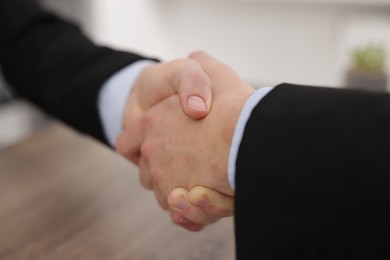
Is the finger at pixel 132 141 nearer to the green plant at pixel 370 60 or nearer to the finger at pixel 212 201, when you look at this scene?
the finger at pixel 212 201

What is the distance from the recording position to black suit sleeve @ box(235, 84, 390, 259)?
36cm

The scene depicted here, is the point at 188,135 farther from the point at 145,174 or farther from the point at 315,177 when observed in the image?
the point at 315,177

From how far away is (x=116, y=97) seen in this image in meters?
0.78

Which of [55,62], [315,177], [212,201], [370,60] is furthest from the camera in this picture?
[370,60]

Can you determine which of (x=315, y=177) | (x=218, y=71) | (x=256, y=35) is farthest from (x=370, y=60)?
(x=315, y=177)

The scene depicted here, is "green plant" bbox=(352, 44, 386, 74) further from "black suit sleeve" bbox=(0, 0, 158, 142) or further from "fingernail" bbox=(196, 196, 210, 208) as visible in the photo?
"fingernail" bbox=(196, 196, 210, 208)

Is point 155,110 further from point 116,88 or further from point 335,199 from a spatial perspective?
point 335,199

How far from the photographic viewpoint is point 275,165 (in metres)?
0.40

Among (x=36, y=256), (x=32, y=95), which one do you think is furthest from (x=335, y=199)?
(x=32, y=95)

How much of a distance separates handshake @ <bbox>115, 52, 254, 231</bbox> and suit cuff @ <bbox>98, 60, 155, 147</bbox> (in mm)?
28

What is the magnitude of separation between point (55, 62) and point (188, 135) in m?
0.41

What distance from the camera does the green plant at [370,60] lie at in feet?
4.56

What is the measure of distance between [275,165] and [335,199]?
55 millimetres

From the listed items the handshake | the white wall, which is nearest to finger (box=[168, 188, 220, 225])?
the handshake
